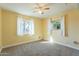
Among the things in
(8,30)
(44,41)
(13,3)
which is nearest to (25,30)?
(8,30)

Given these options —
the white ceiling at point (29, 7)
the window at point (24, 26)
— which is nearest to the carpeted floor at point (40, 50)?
the window at point (24, 26)

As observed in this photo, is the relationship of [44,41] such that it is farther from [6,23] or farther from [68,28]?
[6,23]

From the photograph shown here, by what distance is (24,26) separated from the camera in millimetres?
1646

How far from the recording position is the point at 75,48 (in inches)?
58.2

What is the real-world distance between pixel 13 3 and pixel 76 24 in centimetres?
106

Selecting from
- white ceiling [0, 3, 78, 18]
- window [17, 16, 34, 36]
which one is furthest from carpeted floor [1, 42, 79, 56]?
white ceiling [0, 3, 78, 18]

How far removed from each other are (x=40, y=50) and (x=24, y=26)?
50 cm

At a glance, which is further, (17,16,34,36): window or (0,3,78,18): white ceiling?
(17,16,34,36): window

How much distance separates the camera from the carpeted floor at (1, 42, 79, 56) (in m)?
1.50

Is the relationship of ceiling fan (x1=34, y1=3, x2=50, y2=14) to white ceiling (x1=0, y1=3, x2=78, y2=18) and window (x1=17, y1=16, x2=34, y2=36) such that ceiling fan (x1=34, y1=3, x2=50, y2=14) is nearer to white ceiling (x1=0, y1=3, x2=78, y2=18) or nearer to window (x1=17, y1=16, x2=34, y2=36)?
white ceiling (x1=0, y1=3, x2=78, y2=18)

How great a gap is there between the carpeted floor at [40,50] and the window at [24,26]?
22 cm

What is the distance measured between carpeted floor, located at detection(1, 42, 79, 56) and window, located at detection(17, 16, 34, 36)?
218mm

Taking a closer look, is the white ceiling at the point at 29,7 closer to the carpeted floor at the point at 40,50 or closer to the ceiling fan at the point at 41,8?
the ceiling fan at the point at 41,8

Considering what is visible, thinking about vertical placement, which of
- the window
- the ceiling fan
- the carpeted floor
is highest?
the ceiling fan
